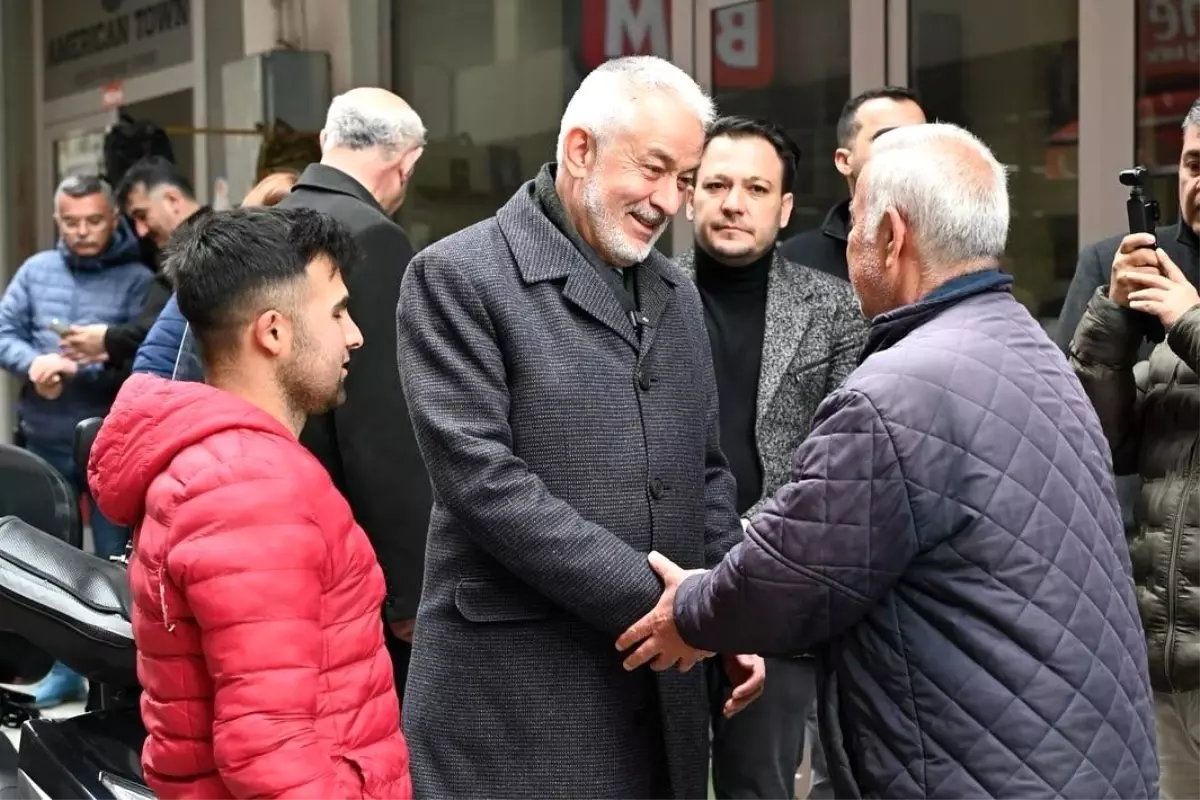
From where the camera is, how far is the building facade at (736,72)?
14.7 ft

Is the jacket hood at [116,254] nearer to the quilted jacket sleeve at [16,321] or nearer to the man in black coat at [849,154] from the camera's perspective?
the quilted jacket sleeve at [16,321]

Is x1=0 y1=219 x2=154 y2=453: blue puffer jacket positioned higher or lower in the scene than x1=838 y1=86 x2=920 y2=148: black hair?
lower

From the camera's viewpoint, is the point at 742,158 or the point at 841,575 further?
the point at 742,158

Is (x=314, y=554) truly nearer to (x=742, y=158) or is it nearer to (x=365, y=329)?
(x=365, y=329)

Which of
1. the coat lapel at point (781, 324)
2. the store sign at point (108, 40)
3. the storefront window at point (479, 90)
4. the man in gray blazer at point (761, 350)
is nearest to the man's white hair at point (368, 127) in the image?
the man in gray blazer at point (761, 350)

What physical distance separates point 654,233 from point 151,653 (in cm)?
102

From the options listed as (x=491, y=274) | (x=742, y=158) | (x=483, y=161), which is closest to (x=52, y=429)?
(x=483, y=161)

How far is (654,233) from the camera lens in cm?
260

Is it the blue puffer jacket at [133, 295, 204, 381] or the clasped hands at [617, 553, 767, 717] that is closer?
the clasped hands at [617, 553, 767, 717]

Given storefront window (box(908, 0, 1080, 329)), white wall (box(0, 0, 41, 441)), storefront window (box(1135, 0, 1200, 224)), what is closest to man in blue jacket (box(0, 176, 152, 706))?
storefront window (box(908, 0, 1080, 329))

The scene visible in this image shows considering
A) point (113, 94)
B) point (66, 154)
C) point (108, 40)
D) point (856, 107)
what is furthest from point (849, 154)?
point (66, 154)

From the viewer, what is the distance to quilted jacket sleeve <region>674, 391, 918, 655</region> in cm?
198

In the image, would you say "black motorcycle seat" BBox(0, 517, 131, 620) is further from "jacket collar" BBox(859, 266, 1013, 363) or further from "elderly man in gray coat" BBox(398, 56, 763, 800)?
"jacket collar" BBox(859, 266, 1013, 363)

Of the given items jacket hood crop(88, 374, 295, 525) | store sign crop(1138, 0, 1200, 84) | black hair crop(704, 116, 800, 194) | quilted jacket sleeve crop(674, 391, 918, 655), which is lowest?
quilted jacket sleeve crop(674, 391, 918, 655)
